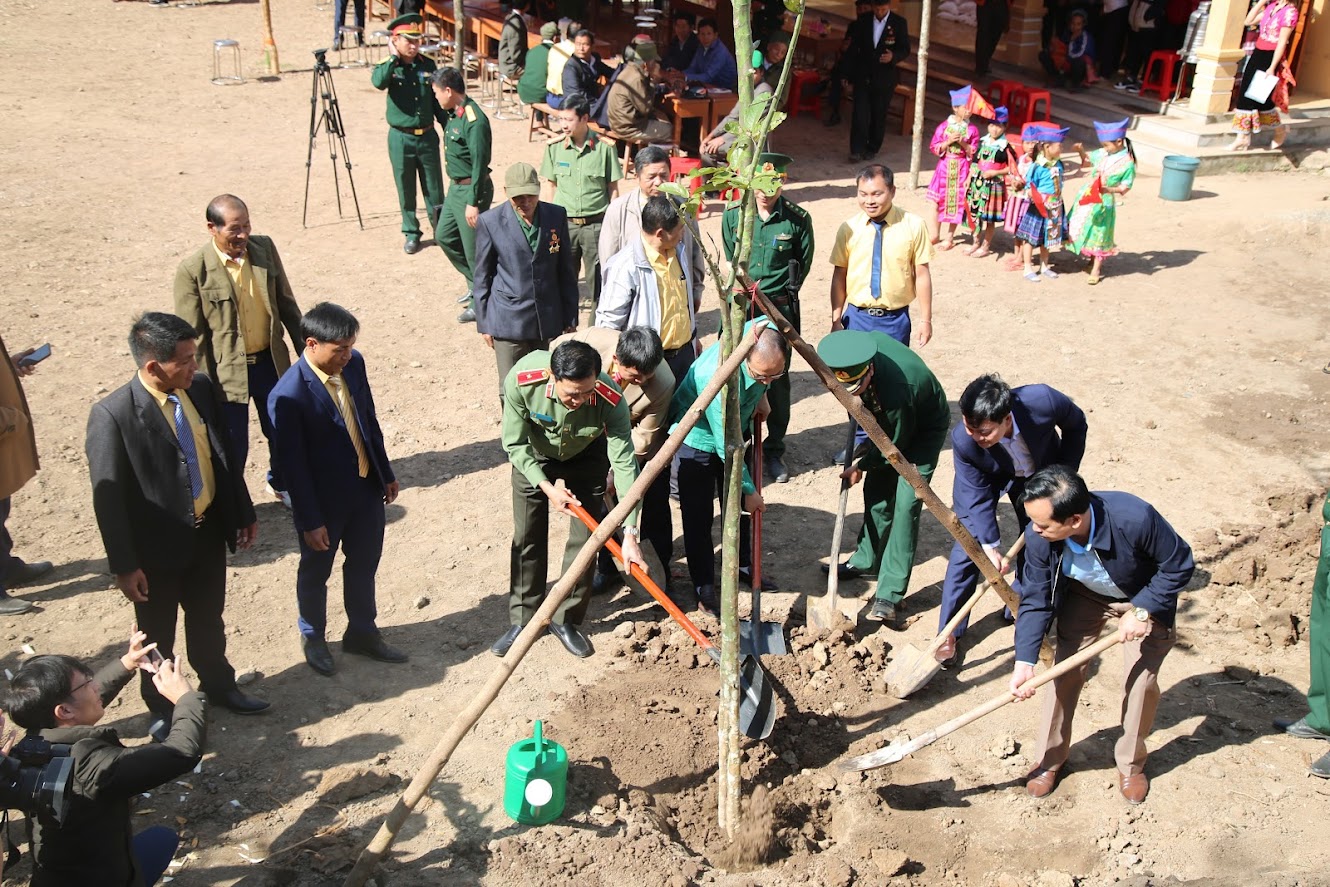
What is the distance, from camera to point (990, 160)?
427 inches

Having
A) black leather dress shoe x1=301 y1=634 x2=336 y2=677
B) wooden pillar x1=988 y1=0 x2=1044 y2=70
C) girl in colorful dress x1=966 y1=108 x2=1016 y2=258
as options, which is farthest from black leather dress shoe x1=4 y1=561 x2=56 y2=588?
wooden pillar x1=988 y1=0 x2=1044 y2=70

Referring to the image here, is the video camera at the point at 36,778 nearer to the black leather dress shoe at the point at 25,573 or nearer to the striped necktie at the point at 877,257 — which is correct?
the black leather dress shoe at the point at 25,573

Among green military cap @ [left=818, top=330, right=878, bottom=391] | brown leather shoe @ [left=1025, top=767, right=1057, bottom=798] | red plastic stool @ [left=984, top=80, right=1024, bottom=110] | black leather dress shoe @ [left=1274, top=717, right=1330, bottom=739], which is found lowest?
brown leather shoe @ [left=1025, top=767, right=1057, bottom=798]

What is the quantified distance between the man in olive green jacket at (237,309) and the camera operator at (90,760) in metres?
2.29

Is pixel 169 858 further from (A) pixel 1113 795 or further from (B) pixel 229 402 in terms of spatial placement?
(A) pixel 1113 795

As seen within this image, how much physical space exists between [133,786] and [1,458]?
2.78 metres

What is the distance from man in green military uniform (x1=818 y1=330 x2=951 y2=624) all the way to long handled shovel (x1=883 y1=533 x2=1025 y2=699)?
420 mm

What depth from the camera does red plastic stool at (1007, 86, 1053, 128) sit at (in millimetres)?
14089

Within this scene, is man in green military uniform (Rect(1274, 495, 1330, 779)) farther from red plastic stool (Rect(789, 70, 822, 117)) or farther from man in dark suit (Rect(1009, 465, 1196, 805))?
red plastic stool (Rect(789, 70, 822, 117))

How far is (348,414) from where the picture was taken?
5.14 m

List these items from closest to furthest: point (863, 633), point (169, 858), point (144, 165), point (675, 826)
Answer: point (169, 858) < point (675, 826) < point (863, 633) < point (144, 165)

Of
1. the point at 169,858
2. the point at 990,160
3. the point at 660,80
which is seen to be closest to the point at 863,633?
the point at 169,858

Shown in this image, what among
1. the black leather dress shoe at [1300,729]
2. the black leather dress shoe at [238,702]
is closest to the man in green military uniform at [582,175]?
the black leather dress shoe at [238,702]

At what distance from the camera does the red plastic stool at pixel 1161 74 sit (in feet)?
49.0
